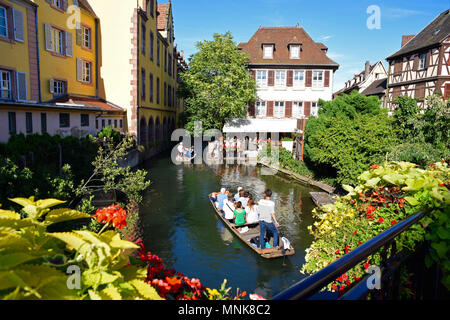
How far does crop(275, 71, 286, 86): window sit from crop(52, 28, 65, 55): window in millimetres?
19923

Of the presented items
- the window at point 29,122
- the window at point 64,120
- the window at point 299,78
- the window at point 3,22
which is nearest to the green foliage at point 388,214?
the window at point 29,122

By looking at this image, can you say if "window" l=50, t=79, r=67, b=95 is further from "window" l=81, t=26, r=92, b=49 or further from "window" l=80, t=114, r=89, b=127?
"window" l=81, t=26, r=92, b=49

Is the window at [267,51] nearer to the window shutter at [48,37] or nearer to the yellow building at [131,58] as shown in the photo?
the yellow building at [131,58]

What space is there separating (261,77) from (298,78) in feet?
12.2

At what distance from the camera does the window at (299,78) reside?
32.2m

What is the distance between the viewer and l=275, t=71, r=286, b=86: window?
32.4 metres

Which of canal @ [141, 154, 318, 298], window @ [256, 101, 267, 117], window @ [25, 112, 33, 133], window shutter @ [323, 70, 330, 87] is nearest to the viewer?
Result: canal @ [141, 154, 318, 298]

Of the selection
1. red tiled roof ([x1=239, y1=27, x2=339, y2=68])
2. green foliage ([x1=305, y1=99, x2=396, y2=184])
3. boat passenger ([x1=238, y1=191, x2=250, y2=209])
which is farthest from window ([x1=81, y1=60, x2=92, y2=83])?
green foliage ([x1=305, y1=99, x2=396, y2=184])

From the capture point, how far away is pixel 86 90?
22844 mm

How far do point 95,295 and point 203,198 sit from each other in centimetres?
1501

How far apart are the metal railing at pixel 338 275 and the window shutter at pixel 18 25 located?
61.5ft

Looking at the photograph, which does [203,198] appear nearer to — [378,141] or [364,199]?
[378,141]

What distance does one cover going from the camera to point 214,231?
38.6ft
